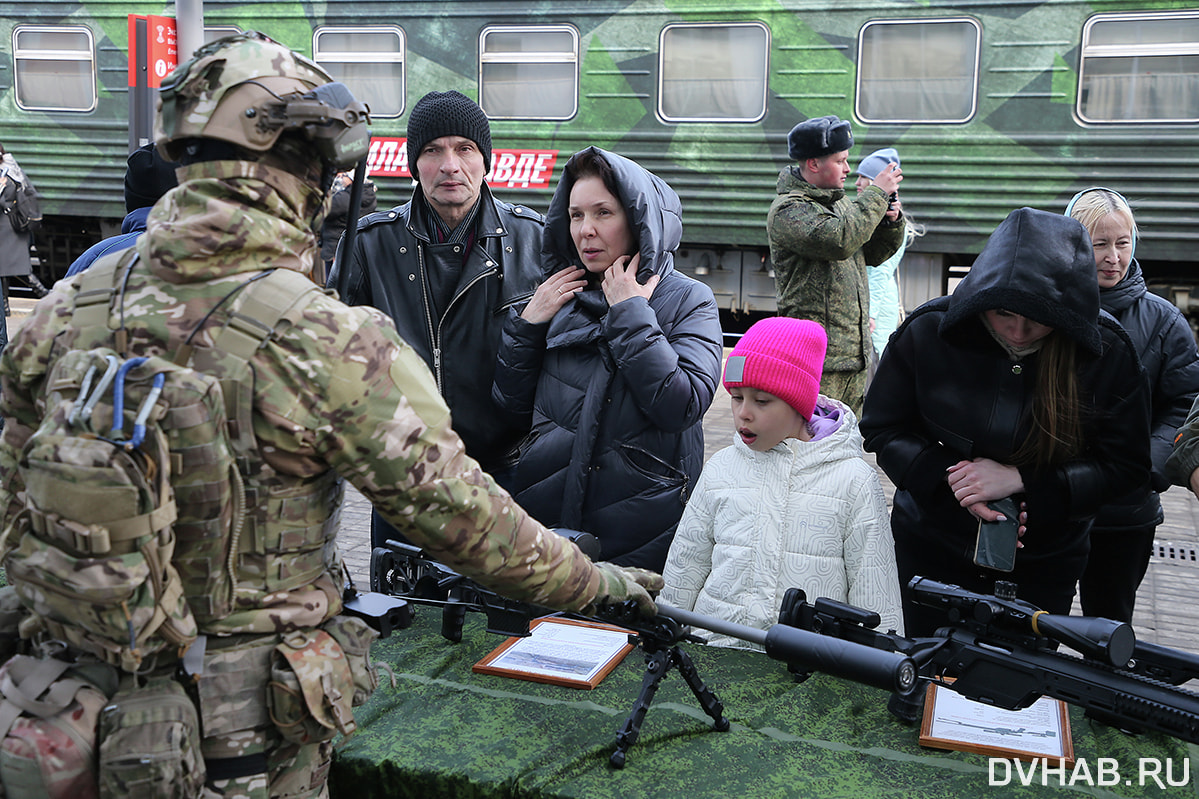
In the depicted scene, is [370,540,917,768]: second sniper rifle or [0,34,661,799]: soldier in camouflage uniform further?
[370,540,917,768]: second sniper rifle

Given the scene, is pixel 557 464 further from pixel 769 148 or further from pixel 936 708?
pixel 769 148

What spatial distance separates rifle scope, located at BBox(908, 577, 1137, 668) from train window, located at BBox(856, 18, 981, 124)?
7.10 metres

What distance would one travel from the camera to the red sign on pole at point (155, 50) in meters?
5.36

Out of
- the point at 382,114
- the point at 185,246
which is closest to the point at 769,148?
the point at 382,114

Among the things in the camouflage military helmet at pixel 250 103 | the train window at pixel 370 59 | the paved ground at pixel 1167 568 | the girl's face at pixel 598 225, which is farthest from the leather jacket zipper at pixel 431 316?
the train window at pixel 370 59

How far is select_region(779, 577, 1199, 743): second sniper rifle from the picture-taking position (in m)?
1.88

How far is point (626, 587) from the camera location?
2010 mm

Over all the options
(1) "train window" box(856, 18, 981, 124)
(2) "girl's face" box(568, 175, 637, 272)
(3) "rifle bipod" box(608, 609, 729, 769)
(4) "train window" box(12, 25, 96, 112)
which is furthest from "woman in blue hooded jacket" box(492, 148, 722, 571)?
(4) "train window" box(12, 25, 96, 112)

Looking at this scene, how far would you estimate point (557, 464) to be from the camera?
2965 millimetres

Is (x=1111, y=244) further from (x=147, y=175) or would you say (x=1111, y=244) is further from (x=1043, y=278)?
(x=147, y=175)

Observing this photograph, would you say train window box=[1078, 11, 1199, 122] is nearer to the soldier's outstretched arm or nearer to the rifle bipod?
the rifle bipod

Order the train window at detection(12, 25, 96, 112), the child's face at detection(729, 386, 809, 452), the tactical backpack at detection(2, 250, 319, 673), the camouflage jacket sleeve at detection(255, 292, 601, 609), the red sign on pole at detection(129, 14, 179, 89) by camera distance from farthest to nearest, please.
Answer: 1. the train window at detection(12, 25, 96, 112)
2. the red sign on pole at detection(129, 14, 179, 89)
3. the child's face at detection(729, 386, 809, 452)
4. the camouflage jacket sleeve at detection(255, 292, 601, 609)
5. the tactical backpack at detection(2, 250, 319, 673)

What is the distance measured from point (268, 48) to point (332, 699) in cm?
105

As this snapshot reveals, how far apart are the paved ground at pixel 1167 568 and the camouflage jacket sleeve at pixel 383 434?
1871 millimetres
